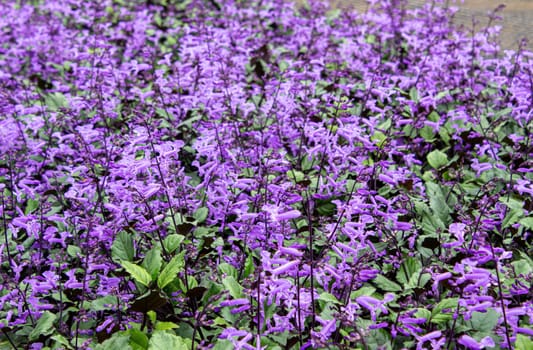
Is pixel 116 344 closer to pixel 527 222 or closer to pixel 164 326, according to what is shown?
pixel 164 326

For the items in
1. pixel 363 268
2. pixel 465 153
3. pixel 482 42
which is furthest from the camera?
pixel 482 42

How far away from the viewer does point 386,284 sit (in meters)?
3.05

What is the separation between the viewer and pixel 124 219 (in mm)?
3486

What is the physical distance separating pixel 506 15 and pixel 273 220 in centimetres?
892

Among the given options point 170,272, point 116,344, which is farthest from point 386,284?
point 116,344

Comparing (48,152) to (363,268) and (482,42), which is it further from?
(482,42)

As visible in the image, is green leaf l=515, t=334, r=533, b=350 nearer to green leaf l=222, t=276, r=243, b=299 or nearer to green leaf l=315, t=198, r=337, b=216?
green leaf l=222, t=276, r=243, b=299

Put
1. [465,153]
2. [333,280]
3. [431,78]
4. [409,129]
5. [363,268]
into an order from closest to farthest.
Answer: [363,268] → [333,280] → [465,153] → [409,129] → [431,78]

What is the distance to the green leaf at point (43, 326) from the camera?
2879mm

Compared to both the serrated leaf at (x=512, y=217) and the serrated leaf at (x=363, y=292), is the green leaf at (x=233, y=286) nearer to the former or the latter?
the serrated leaf at (x=363, y=292)

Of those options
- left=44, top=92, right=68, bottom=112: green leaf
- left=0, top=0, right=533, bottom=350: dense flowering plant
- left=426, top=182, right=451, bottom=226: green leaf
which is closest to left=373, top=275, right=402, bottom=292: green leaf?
left=0, top=0, right=533, bottom=350: dense flowering plant

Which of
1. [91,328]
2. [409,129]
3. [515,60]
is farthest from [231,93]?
[515,60]

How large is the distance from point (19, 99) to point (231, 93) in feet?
8.41

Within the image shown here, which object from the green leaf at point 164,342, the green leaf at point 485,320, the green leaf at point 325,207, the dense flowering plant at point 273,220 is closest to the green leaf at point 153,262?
the dense flowering plant at point 273,220
